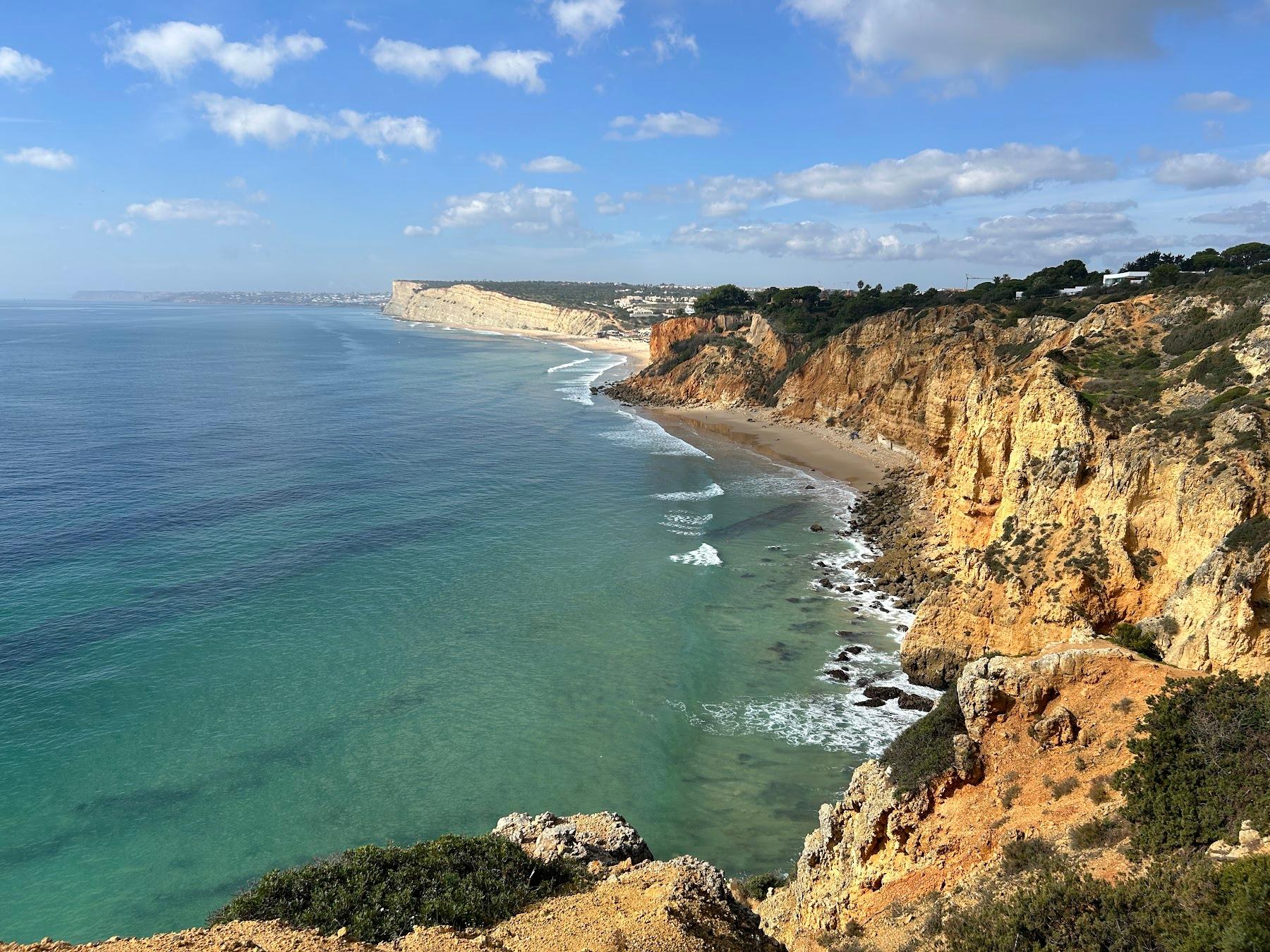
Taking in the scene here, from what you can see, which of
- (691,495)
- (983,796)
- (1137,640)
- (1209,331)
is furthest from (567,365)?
(983,796)

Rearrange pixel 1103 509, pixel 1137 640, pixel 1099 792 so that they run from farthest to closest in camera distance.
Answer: pixel 1103 509
pixel 1137 640
pixel 1099 792

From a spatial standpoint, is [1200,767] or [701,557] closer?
[1200,767]

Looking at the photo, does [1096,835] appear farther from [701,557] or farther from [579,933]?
[701,557]

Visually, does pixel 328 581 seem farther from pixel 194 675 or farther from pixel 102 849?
pixel 102 849

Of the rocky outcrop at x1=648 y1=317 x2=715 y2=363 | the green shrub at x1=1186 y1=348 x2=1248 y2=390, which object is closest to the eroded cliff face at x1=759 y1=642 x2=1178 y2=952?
the green shrub at x1=1186 y1=348 x2=1248 y2=390

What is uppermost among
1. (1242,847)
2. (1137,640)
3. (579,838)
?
(1242,847)

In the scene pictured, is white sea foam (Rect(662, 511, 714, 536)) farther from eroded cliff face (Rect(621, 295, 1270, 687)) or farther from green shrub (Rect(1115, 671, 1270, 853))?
green shrub (Rect(1115, 671, 1270, 853))
